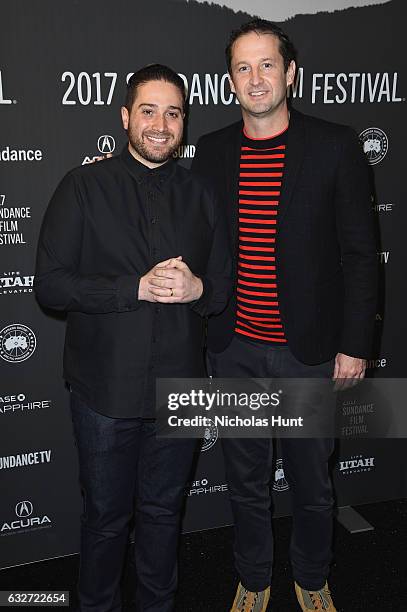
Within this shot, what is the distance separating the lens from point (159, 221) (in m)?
2.16

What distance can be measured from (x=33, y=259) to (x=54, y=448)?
86 cm

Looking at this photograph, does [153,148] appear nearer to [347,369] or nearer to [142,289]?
[142,289]

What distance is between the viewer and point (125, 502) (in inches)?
90.3

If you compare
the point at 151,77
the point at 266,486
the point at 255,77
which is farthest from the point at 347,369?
the point at 151,77

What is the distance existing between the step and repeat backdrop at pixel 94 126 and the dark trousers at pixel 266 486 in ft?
2.27

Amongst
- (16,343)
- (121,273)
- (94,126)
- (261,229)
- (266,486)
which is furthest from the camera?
(16,343)

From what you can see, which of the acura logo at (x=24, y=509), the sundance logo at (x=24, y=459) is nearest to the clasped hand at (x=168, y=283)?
the sundance logo at (x=24, y=459)

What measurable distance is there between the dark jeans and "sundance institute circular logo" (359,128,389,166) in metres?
1.64

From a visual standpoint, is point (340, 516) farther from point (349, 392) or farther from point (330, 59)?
point (330, 59)

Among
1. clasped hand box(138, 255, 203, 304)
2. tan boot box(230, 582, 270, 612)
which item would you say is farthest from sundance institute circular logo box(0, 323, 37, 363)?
tan boot box(230, 582, 270, 612)

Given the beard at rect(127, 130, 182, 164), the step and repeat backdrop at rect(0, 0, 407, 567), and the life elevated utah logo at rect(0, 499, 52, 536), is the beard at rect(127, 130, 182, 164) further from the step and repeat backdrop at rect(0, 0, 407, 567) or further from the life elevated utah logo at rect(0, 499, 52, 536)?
the life elevated utah logo at rect(0, 499, 52, 536)

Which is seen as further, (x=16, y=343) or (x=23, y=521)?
(x=23, y=521)

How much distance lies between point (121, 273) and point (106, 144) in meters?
0.87

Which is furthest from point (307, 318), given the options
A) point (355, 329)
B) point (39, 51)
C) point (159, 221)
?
point (39, 51)
